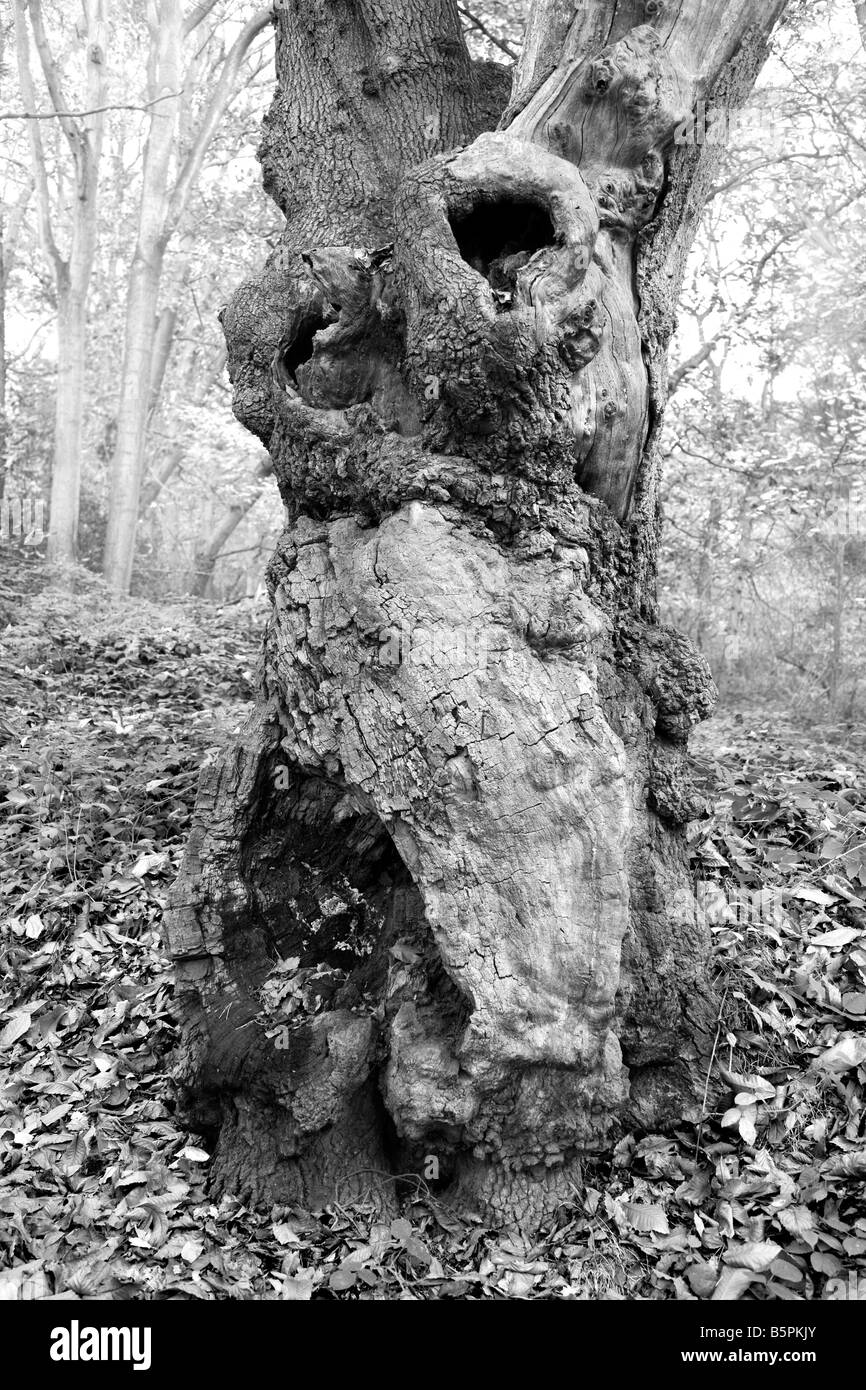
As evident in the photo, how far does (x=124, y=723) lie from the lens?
6457mm

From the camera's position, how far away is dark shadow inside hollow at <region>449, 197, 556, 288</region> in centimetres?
344

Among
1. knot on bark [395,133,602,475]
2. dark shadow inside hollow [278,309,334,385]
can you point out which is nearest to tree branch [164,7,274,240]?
dark shadow inside hollow [278,309,334,385]

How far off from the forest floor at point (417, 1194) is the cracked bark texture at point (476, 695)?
0.53 ft

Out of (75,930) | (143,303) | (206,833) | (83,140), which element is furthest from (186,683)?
(83,140)

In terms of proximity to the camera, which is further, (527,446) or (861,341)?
(861,341)

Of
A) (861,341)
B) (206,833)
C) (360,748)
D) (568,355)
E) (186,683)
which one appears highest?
(861,341)

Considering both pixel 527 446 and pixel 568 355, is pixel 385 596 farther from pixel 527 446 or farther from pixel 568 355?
pixel 568 355

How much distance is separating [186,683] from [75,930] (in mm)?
3224

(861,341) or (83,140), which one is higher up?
(83,140)

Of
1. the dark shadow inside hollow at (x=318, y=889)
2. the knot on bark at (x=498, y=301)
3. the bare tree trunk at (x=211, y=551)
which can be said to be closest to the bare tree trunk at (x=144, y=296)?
the bare tree trunk at (x=211, y=551)

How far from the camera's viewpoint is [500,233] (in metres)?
3.62

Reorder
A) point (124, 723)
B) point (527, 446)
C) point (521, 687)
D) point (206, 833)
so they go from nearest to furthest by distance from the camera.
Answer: point (521, 687)
point (527, 446)
point (206, 833)
point (124, 723)

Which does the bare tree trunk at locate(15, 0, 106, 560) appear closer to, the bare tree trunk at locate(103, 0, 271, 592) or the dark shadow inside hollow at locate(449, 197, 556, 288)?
the bare tree trunk at locate(103, 0, 271, 592)

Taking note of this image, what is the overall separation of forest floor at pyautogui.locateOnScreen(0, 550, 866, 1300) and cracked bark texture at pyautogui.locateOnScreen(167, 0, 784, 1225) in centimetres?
16
